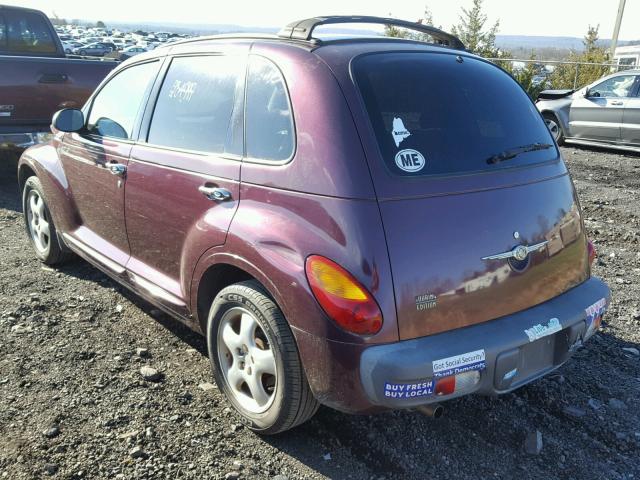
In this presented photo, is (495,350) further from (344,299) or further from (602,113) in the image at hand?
(602,113)

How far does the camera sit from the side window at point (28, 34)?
884cm

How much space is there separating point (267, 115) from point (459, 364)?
144 centimetres

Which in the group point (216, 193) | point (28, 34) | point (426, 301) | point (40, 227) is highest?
point (28, 34)

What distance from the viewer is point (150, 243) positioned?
3.62m

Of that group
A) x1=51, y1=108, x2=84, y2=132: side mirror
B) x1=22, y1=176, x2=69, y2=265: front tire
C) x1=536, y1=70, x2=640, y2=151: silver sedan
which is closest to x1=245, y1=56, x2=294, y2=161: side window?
x1=51, y1=108, x2=84, y2=132: side mirror

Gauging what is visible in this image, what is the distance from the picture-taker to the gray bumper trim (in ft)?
7.85

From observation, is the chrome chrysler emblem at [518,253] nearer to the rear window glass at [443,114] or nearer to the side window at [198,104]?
the rear window glass at [443,114]

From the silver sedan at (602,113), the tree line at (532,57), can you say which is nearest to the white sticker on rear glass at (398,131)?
the silver sedan at (602,113)

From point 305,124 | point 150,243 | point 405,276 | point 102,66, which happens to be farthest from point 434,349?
point 102,66

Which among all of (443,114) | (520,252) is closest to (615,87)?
(443,114)

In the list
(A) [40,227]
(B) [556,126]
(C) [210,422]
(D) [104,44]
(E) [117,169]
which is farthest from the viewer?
(D) [104,44]

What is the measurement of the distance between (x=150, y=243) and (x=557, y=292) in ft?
7.41

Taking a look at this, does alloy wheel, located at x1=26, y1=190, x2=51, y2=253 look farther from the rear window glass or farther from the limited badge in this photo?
the limited badge

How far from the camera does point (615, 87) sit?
37.4 ft
